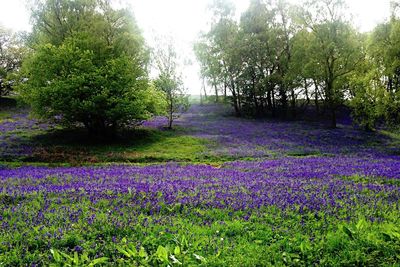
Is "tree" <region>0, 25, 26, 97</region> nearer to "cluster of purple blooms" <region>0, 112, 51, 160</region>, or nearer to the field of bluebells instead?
"cluster of purple blooms" <region>0, 112, 51, 160</region>

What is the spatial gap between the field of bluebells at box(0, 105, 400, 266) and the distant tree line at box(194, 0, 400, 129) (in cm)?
1813

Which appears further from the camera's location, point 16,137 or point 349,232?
point 16,137

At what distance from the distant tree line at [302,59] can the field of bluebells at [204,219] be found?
1813 centimetres

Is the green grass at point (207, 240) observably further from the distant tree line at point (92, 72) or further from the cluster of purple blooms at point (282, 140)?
Answer: the distant tree line at point (92, 72)

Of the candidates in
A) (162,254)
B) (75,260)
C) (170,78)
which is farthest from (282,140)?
(75,260)

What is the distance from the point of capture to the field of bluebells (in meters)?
6.12

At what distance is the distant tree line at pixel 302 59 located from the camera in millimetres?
32469

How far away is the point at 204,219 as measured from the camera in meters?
8.65

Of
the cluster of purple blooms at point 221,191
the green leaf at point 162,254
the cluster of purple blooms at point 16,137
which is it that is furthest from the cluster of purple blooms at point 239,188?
the cluster of purple blooms at point 16,137

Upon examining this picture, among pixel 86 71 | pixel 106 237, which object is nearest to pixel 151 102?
pixel 86 71

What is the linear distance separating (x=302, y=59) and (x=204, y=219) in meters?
41.6

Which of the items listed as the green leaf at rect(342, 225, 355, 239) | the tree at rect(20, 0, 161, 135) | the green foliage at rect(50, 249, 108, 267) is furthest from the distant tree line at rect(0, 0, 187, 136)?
the green leaf at rect(342, 225, 355, 239)

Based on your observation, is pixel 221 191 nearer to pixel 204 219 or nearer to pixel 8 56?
pixel 204 219

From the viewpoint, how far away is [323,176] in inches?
607
